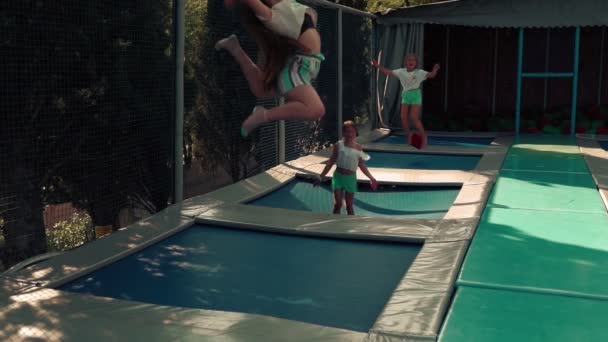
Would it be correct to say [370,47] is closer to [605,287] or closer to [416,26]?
[416,26]

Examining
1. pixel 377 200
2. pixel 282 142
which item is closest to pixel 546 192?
pixel 377 200

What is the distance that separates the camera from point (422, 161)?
682 cm

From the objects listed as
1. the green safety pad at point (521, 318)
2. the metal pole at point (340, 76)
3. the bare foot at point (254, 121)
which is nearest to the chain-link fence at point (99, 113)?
the bare foot at point (254, 121)

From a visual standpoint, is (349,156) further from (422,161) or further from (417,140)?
(422,161)

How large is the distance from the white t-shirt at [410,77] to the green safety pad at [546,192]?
156cm

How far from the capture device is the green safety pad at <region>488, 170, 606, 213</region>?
4.27m

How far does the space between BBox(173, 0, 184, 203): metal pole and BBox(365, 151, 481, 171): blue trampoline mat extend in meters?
2.49

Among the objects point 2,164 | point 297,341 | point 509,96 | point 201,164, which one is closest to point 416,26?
point 509,96

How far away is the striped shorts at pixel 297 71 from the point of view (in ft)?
6.96

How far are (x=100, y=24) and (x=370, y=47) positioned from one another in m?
6.09

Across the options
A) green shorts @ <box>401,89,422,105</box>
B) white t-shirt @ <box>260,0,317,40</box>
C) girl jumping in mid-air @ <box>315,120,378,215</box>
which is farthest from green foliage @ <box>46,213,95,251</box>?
green shorts @ <box>401,89,422,105</box>

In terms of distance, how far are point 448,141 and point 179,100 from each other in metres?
5.15

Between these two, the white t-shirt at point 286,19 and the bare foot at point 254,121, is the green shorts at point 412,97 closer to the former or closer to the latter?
the bare foot at point 254,121

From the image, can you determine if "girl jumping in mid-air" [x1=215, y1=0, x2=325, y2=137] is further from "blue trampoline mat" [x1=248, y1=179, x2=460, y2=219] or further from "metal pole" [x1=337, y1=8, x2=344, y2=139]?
"metal pole" [x1=337, y1=8, x2=344, y2=139]
